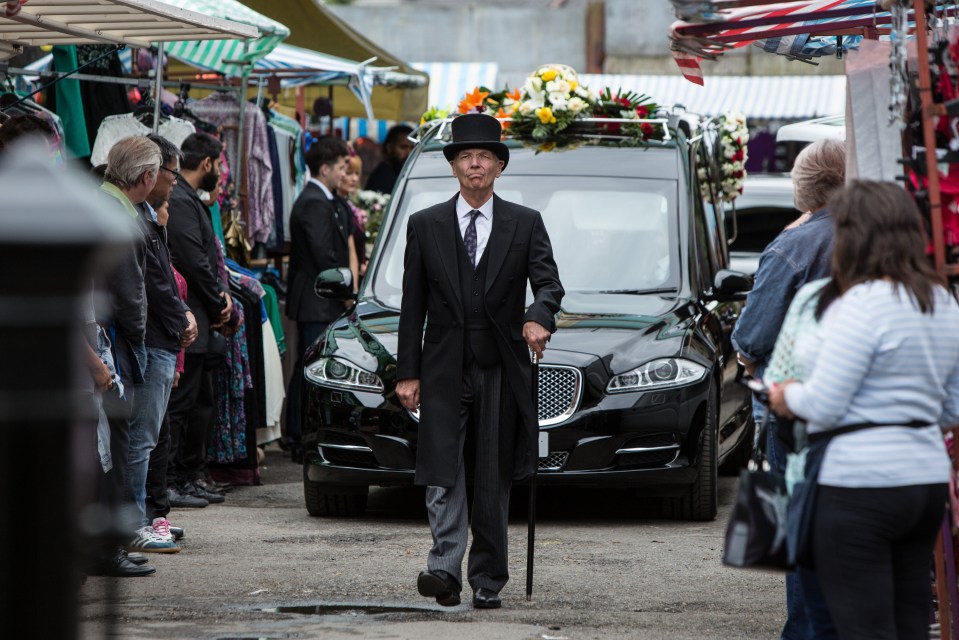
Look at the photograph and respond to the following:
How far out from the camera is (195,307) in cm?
845

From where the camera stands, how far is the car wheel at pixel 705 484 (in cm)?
816

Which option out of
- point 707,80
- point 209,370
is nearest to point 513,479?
point 209,370

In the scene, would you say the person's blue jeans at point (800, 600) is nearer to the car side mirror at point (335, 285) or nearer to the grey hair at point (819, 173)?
the grey hair at point (819, 173)

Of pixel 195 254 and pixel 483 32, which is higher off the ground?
pixel 483 32

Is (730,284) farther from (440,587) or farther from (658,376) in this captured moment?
(440,587)

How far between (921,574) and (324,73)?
1063cm

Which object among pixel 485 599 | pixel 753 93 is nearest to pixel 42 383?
pixel 485 599

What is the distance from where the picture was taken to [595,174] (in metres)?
9.12

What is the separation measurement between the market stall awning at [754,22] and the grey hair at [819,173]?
1.47 ft

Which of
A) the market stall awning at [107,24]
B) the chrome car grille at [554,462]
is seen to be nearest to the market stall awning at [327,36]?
the market stall awning at [107,24]

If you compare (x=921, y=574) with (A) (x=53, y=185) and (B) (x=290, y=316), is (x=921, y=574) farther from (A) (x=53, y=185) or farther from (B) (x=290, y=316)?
(B) (x=290, y=316)

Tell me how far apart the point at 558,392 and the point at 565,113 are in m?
2.19

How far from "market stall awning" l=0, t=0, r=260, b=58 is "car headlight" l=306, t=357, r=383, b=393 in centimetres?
195

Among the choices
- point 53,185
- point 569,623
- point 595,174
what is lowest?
point 569,623
